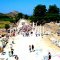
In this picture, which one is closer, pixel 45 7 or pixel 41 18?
pixel 41 18

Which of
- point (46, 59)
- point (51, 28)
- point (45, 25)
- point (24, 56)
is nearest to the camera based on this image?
point (46, 59)

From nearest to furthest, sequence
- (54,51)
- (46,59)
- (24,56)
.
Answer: (46,59), (24,56), (54,51)

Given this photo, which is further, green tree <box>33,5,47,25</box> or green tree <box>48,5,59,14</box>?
green tree <box>48,5,59,14</box>

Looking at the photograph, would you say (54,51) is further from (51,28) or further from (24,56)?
(51,28)

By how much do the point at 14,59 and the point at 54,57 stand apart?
13.9 ft

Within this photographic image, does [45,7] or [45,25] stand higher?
[45,7]

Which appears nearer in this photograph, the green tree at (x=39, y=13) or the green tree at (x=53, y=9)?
the green tree at (x=39, y=13)

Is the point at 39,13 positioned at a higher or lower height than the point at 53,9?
lower

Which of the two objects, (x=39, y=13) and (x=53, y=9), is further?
(x=53, y=9)

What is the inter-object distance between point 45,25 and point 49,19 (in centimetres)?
873

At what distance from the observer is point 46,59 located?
2961 centimetres

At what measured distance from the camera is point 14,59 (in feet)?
103

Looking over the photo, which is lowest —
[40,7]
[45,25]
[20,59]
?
[20,59]

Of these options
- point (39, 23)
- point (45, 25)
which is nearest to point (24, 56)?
point (45, 25)
